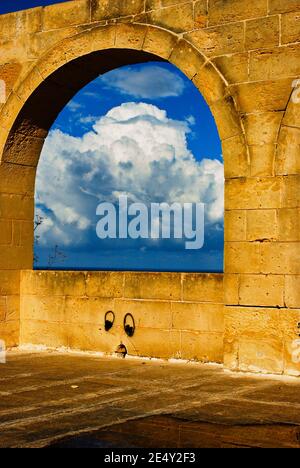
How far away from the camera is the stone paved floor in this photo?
411cm

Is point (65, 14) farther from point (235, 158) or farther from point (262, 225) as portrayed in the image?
point (262, 225)

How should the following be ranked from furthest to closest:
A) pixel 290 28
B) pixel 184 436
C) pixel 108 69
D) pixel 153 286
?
1. pixel 108 69
2. pixel 153 286
3. pixel 290 28
4. pixel 184 436

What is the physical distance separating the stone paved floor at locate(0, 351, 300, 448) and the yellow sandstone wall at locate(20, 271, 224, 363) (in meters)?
0.28

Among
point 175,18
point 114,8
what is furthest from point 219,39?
point 114,8

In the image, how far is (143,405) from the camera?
5.08m

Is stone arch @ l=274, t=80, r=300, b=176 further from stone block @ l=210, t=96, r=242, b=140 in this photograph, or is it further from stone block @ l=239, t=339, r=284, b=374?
stone block @ l=239, t=339, r=284, b=374

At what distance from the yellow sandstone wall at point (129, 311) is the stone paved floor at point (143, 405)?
0.28 metres

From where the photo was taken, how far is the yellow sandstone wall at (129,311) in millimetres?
7188

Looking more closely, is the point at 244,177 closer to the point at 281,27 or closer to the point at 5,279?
the point at 281,27

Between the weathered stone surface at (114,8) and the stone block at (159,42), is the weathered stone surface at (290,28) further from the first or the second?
the weathered stone surface at (114,8)

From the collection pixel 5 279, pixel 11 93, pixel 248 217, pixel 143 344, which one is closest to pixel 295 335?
pixel 248 217

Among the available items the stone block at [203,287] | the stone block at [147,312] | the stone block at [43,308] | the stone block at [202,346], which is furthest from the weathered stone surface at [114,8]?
the stone block at [202,346]

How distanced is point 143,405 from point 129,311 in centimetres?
264

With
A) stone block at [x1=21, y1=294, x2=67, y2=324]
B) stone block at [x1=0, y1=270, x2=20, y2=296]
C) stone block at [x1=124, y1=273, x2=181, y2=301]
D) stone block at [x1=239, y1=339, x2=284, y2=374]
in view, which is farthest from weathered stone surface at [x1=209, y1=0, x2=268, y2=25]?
stone block at [x1=0, y1=270, x2=20, y2=296]
